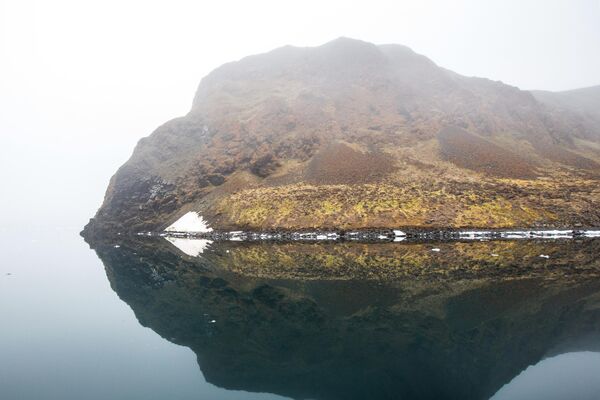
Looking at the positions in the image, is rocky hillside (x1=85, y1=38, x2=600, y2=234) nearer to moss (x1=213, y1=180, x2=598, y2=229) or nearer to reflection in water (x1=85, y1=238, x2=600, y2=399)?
moss (x1=213, y1=180, x2=598, y2=229)

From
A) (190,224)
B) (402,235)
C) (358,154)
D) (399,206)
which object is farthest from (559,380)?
(358,154)

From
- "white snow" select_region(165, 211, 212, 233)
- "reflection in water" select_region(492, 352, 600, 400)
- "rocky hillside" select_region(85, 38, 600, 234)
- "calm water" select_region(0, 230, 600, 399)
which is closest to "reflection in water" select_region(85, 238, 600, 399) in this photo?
"calm water" select_region(0, 230, 600, 399)

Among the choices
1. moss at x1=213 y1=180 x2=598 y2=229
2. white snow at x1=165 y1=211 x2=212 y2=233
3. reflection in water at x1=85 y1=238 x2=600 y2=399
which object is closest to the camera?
reflection in water at x1=85 y1=238 x2=600 y2=399

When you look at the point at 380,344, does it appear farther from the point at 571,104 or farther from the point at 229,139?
the point at 571,104

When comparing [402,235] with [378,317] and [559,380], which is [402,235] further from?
[559,380]

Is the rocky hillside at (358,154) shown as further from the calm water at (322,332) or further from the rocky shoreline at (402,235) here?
the calm water at (322,332)

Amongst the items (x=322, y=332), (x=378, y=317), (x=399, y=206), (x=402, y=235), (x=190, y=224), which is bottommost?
(x=402, y=235)

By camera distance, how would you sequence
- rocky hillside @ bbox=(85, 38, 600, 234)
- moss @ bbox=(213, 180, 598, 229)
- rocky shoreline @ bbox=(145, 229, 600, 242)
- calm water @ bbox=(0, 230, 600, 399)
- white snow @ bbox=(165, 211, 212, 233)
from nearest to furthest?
calm water @ bbox=(0, 230, 600, 399) → rocky shoreline @ bbox=(145, 229, 600, 242) → moss @ bbox=(213, 180, 598, 229) → rocky hillside @ bbox=(85, 38, 600, 234) → white snow @ bbox=(165, 211, 212, 233)
